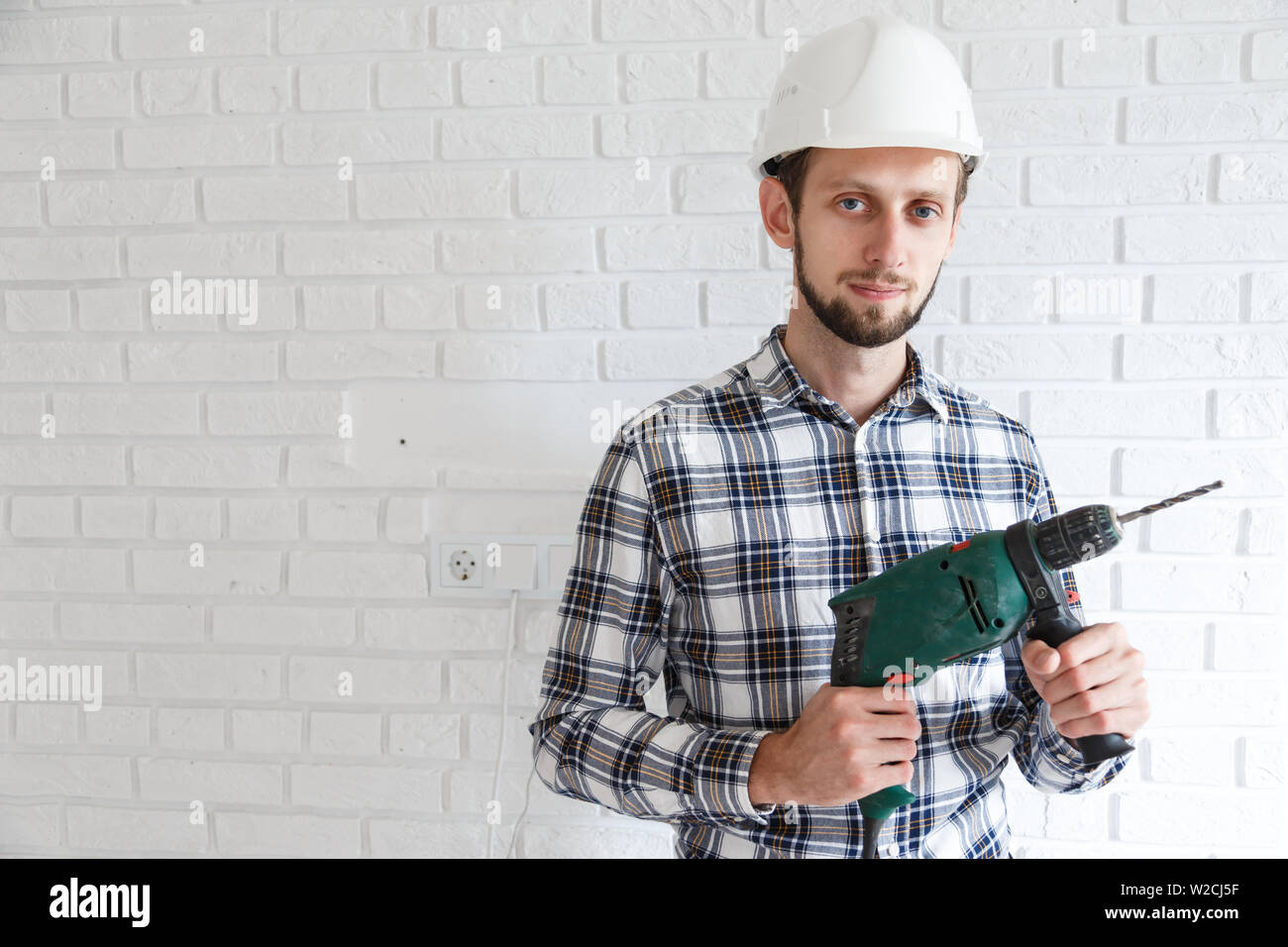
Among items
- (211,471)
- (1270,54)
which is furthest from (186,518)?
(1270,54)

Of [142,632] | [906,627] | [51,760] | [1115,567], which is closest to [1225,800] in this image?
[1115,567]

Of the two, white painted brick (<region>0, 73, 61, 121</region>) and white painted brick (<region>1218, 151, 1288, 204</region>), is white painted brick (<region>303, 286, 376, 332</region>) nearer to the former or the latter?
white painted brick (<region>0, 73, 61, 121</region>)

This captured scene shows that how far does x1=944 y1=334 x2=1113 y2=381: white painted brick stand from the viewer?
4.37ft

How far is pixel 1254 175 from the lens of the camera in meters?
1.29

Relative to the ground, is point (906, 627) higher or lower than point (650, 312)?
lower

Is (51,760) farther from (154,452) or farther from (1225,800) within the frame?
(1225,800)

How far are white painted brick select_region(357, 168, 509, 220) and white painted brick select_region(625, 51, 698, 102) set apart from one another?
241 millimetres

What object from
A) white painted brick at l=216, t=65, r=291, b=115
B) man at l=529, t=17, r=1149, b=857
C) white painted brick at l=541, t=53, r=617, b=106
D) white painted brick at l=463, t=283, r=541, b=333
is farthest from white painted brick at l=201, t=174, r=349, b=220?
man at l=529, t=17, r=1149, b=857

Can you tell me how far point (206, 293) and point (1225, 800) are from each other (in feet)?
5.82

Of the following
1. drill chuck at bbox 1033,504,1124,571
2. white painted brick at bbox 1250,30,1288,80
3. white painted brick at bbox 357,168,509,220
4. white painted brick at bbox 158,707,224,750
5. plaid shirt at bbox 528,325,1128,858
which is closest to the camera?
drill chuck at bbox 1033,504,1124,571

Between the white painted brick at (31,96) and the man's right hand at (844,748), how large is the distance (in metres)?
1.52

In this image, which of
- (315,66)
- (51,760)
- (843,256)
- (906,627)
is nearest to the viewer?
(906,627)

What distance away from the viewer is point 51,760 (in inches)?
59.7

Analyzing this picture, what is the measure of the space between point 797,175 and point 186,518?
111 cm
